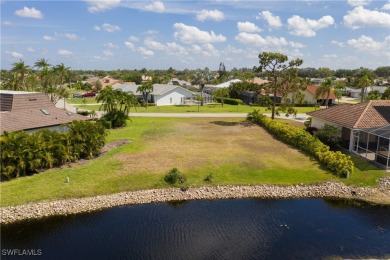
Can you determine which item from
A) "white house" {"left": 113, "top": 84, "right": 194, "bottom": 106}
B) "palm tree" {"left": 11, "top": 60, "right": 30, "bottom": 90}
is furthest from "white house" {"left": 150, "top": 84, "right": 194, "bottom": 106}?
"palm tree" {"left": 11, "top": 60, "right": 30, "bottom": 90}

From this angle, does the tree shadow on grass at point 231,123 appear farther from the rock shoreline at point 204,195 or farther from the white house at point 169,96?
the white house at point 169,96

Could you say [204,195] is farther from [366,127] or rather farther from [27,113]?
[27,113]

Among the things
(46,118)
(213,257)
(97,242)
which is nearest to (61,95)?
(46,118)

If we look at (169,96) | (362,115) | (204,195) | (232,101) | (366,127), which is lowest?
(204,195)

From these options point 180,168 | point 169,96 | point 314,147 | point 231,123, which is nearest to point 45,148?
point 180,168

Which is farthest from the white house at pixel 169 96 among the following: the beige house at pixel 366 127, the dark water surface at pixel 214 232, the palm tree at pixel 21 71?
the dark water surface at pixel 214 232

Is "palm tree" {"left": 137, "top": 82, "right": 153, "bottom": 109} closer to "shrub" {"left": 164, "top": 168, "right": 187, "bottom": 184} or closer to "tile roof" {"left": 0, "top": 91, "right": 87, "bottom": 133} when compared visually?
"tile roof" {"left": 0, "top": 91, "right": 87, "bottom": 133}
